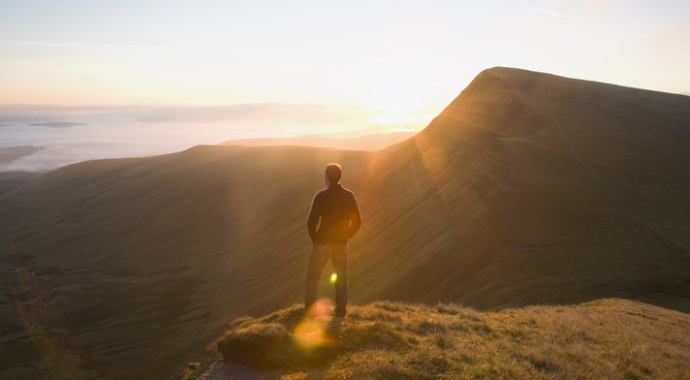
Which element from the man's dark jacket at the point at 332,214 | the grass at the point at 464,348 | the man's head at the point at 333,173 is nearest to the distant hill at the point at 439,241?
the grass at the point at 464,348

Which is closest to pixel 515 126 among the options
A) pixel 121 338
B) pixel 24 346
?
pixel 121 338

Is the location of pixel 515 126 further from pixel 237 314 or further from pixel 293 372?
pixel 293 372

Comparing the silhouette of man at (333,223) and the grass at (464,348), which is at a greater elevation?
the silhouette of man at (333,223)

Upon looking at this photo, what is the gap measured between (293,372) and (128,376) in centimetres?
1415

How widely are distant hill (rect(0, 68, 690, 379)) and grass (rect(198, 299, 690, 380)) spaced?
2796 millimetres

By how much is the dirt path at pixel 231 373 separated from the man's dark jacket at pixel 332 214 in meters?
1.64

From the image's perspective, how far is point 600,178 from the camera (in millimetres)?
14242

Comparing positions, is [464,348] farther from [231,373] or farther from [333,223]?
[231,373]

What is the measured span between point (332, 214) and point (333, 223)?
11 cm

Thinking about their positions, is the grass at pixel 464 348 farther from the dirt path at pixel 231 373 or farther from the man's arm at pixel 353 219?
the man's arm at pixel 353 219

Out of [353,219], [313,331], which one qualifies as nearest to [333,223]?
[353,219]

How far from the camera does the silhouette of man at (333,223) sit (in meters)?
5.29

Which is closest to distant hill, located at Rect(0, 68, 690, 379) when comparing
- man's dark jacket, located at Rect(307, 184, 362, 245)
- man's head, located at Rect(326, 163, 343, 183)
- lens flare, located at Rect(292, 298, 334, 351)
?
A: lens flare, located at Rect(292, 298, 334, 351)

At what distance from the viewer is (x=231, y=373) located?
196 inches
